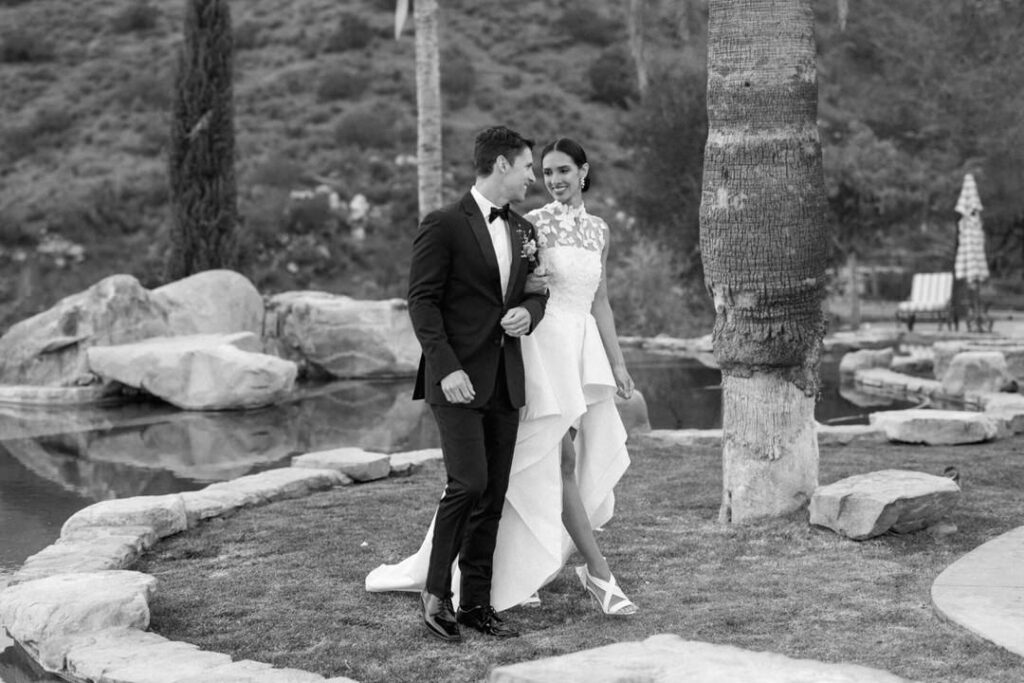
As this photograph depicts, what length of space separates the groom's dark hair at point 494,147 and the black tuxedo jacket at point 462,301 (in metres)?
0.15

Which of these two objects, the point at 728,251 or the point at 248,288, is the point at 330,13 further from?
the point at 728,251

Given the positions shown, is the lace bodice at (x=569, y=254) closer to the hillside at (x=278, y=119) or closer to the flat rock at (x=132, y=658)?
the flat rock at (x=132, y=658)

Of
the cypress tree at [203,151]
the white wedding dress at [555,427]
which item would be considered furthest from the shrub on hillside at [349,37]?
the white wedding dress at [555,427]

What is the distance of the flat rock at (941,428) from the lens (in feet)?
33.6

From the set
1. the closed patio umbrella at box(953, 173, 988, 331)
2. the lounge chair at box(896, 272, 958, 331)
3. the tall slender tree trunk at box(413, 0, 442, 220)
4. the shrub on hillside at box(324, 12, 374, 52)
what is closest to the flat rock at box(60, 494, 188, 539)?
the tall slender tree trunk at box(413, 0, 442, 220)

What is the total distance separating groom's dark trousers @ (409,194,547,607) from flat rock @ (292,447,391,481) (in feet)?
12.7

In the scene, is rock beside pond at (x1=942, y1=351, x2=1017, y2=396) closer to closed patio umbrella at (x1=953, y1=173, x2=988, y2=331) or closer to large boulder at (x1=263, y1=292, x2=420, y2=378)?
large boulder at (x1=263, y1=292, x2=420, y2=378)

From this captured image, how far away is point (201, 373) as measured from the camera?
14141mm

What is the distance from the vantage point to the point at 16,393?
1495 cm

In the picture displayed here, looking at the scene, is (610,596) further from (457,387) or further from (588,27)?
(588,27)

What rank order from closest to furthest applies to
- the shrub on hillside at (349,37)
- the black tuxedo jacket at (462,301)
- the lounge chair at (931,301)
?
1. the black tuxedo jacket at (462,301)
2. the lounge chair at (931,301)
3. the shrub on hillside at (349,37)

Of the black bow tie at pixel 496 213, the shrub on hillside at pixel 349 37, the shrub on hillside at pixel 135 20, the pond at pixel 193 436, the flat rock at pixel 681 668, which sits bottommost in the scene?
the pond at pixel 193 436

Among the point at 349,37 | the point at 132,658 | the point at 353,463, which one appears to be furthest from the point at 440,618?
the point at 349,37

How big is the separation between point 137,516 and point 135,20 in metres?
41.2
